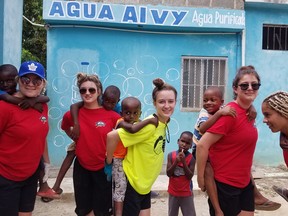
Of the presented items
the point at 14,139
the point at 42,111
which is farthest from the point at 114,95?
the point at 14,139

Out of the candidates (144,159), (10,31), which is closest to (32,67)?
(144,159)

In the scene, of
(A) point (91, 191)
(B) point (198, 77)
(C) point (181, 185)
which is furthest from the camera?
(B) point (198, 77)

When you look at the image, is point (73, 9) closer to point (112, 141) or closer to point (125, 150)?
point (125, 150)

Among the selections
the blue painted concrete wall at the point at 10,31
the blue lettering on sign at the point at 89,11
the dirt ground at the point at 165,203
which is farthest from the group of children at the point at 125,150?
the blue lettering on sign at the point at 89,11

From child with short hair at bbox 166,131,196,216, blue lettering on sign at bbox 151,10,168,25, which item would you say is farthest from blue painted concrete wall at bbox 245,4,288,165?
child with short hair at bbox 166,131,196,216

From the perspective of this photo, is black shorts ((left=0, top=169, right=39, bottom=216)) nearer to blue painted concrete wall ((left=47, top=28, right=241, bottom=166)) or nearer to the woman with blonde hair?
the woman with blonde hair

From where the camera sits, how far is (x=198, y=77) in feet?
24.8

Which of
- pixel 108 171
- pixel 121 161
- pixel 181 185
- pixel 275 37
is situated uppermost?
pixel 275 37

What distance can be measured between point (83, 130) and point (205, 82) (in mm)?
4707

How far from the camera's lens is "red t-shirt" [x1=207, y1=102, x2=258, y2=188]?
8.77 ft

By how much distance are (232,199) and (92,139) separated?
1.37 m

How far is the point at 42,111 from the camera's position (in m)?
2.89

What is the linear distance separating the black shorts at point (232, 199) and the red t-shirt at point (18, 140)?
4.85 feet

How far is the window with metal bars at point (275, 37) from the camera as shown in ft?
25.3
